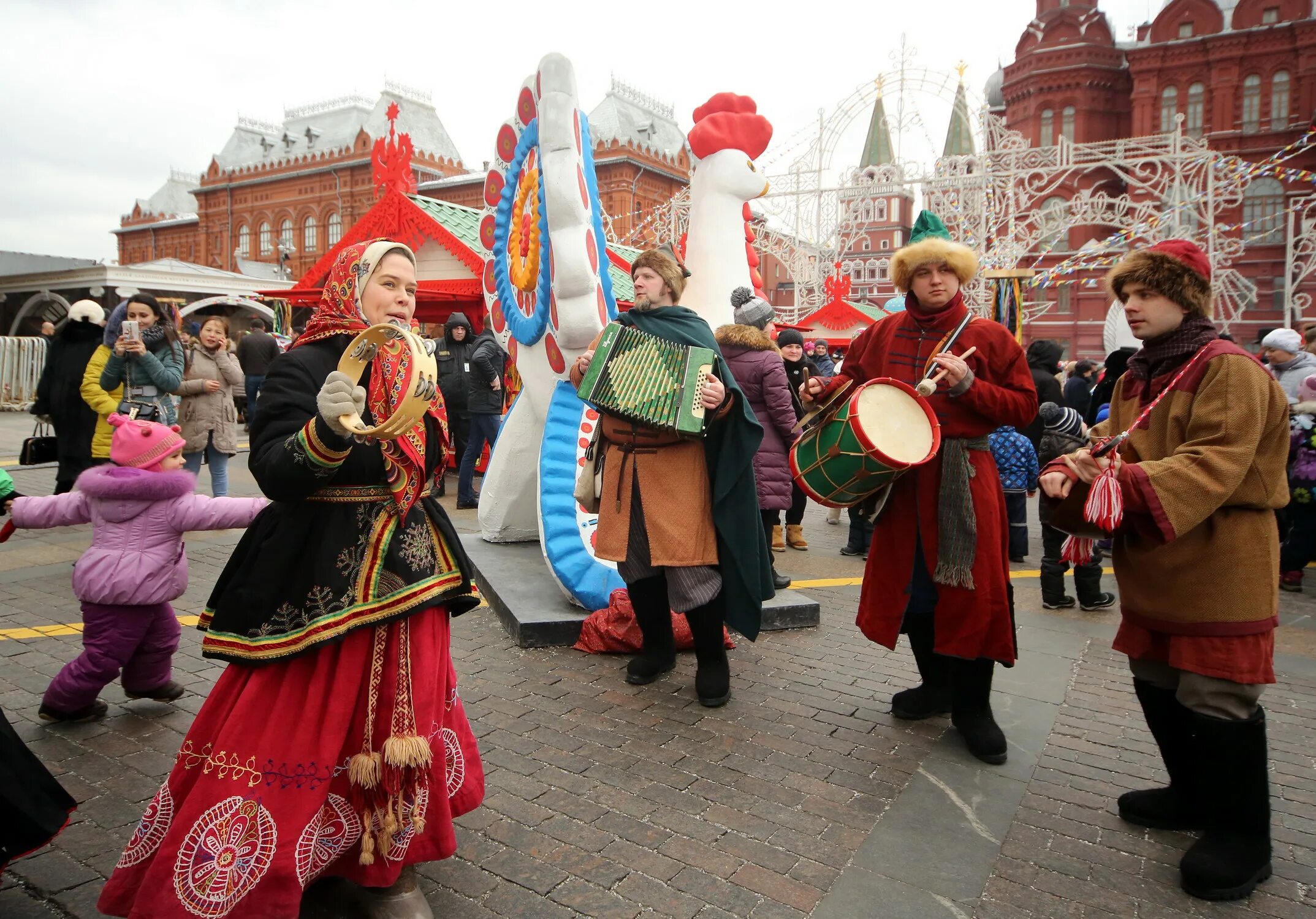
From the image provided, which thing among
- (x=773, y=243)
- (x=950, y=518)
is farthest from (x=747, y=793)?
(x=773, y=243)

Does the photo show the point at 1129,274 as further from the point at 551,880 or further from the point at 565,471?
the point at 565,471

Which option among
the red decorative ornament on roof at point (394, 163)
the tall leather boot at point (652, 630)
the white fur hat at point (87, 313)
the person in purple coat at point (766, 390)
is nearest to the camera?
the tall leather boot at point (652, 630)

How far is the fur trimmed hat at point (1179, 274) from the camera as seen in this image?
271 cm

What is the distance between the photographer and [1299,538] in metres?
6.32

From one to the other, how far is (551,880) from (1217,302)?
30550 mm

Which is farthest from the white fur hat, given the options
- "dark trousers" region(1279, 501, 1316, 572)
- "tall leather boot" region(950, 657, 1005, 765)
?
"dark trousers" region(1279, 501, 1316, 572)

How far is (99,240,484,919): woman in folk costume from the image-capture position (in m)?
2.11

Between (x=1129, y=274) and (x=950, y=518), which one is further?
(x=950, y=518)

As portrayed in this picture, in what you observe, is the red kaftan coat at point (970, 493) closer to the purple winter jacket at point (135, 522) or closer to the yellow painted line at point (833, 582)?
the purple winter jacket at point (135, 522)

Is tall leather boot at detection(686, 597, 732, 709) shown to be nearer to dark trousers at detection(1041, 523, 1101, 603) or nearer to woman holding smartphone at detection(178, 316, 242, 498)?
dark trousers at detection(1041, 523, 1101, 603)

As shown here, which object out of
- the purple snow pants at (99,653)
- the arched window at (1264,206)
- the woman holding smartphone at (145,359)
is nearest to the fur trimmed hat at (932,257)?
the purple snow pants at (99,653)

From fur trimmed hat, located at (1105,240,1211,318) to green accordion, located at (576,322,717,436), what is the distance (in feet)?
5.29

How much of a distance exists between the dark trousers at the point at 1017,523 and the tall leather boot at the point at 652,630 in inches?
143

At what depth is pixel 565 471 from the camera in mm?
A: 5367
